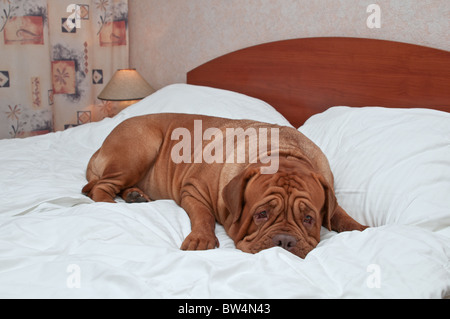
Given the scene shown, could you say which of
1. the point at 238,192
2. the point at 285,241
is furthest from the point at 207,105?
the point at 285,241

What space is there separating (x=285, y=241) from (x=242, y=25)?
87.4 inches

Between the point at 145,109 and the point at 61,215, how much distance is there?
1566 mm

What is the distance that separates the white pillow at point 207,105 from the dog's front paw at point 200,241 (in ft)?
3.88

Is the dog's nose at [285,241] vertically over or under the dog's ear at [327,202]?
under

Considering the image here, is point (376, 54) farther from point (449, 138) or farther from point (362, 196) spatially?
point (362, 196)

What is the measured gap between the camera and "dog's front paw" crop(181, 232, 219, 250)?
4.86 ft

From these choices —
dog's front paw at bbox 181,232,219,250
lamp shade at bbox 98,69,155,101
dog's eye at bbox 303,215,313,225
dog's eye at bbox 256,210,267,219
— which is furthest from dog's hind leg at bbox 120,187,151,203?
lamp shade at bbox 98,69,155,101

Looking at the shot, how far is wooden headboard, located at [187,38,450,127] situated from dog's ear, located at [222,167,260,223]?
1102 mm

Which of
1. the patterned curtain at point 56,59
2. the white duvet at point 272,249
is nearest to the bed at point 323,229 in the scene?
the white duvet at point 272,249

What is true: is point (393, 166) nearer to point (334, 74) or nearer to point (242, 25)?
point (334, 74)

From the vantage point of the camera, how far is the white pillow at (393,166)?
1515 millimetres

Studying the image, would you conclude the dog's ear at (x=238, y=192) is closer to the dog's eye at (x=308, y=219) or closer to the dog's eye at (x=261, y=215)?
the dog's eye at (x=261, y=215)

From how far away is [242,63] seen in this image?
3184mm

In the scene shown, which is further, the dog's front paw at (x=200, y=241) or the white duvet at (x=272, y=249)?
the dog's front paw at (x=200, y=241)
